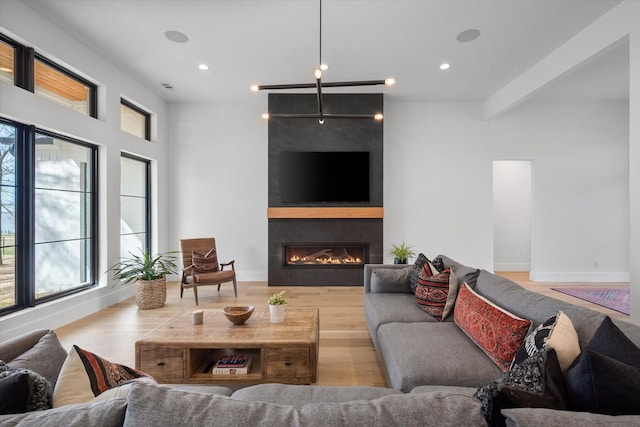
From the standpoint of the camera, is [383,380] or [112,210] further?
[112,210]

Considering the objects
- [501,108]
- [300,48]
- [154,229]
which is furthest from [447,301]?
[154,229]

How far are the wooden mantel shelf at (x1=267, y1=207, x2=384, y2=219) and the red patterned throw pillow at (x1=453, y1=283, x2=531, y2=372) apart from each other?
2981 millimetres

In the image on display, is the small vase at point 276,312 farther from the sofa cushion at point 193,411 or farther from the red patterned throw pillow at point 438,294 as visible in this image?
the sofa cushion at point 193,411

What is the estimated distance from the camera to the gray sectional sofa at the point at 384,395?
70 centimetres

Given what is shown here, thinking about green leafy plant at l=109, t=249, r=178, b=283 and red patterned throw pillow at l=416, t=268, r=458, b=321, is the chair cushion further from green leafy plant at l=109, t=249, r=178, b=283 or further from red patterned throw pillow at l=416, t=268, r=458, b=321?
red patterned throw pillow at l=416, t=268, r=458, b=321

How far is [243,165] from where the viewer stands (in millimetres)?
5504

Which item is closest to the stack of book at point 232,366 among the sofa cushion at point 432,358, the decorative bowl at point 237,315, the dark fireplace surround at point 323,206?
the decorative bowl at point 237,315

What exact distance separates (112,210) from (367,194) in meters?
3.78

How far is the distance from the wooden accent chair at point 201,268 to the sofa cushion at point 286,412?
3563 millimetres

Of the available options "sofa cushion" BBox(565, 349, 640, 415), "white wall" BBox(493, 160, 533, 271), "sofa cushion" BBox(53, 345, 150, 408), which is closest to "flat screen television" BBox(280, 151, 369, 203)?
"white wall" BBox(493, 160, 533, 271)

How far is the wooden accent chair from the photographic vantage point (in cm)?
414

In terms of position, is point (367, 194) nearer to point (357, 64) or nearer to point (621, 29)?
point (357, 64)

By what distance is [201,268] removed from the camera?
14.2 ft

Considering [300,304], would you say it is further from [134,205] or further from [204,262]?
[134,205]
